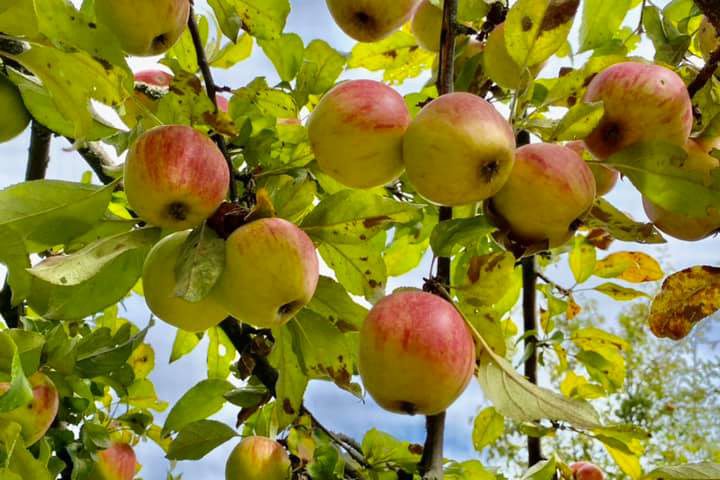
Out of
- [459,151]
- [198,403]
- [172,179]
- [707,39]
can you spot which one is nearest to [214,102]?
[172,179]

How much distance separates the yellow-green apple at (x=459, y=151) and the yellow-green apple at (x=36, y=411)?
65 cm

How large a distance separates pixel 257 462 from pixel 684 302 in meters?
0.69

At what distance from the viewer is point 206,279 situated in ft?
2.62

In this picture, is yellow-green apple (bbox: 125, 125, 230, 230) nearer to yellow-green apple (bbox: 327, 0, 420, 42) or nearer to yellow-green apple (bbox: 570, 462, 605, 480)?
yellow-green apple (bbox: 327, 0, 420, 42)

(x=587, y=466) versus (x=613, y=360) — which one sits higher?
(x=613, y=360)

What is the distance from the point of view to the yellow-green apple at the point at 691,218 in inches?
40.6

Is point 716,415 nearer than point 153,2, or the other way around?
point 153,2

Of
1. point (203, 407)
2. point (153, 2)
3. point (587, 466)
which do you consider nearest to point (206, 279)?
point (153, 2)

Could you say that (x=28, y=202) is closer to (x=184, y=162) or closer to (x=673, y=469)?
(x=184, y=162)

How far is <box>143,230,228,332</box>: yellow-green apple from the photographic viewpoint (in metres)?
0.90

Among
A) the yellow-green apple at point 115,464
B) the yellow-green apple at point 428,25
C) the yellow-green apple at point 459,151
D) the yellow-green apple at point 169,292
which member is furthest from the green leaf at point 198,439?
the yellow-green apple at point 428,25

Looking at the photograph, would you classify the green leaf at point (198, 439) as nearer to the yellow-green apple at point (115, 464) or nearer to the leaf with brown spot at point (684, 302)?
the yellow-green apple at point (115, 464)

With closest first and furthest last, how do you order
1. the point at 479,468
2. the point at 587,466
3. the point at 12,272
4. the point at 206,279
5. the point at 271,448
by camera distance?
the point at 206,279
the point at 12,272
the point at 271,448
the point at 479,468
the point at 587,466

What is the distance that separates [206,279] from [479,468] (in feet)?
2.60
